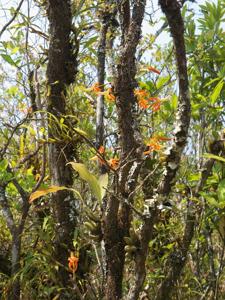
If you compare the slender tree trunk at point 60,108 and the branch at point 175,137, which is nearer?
the branch at point 175,137

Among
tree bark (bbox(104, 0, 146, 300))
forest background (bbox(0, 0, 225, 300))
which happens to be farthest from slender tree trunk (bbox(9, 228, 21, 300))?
tree bark (bbox(104, 0, 146, 300))

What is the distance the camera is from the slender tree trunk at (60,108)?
157cm

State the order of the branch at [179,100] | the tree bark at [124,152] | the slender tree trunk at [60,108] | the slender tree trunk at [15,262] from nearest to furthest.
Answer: the branch at [179,100] → the tree bark at [124,152] → the slender tree trunk at [60,108] → the slender tree trunk at [15,262]

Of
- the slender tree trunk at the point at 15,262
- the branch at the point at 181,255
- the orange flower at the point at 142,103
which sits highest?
the orange flower at the point at 142,103

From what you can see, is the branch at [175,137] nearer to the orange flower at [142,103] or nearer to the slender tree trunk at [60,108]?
the orange flower at [142,103]

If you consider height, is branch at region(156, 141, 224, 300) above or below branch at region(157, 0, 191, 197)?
below

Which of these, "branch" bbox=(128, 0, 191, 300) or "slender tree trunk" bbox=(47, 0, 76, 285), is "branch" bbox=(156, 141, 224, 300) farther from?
"slender tree trunk" bbox=(47, 0, 76, 285)

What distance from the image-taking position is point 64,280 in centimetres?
155

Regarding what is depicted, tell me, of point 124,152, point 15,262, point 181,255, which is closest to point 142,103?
point 124,152

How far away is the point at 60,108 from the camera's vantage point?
63.1 inches

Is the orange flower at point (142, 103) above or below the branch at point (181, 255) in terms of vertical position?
above

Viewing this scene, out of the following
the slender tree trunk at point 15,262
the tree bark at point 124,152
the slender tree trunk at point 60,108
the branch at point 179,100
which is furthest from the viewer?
the slender tree trunk at point 15,262

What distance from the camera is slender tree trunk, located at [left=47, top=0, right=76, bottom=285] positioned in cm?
157

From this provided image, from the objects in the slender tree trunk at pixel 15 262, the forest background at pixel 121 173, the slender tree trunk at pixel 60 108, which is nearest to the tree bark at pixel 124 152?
the forest background at pixel 121 173
